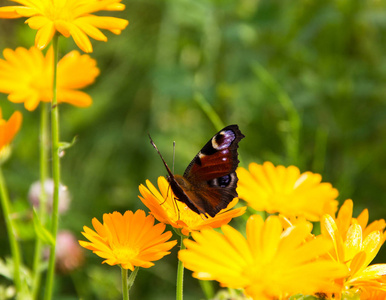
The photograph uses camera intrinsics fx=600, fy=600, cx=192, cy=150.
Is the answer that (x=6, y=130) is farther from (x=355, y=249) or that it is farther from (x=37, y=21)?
(x=355, y=249)

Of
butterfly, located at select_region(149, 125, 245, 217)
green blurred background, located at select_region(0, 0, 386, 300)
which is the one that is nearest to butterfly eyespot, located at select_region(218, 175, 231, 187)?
butterfly, located at select_region(149, 125, 245, 217)

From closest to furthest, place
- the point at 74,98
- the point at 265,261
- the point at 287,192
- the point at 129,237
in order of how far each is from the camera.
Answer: the point at 265,261 < the point at 129,237 < the point at 287,192 < the point at 74,98

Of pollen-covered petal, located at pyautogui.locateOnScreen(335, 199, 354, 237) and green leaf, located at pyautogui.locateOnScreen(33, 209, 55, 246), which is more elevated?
green leaf, located at pyautogui.locateOnScreen(33, 209, 55, 246)

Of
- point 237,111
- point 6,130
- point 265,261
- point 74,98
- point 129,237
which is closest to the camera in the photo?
Result: point 265,261

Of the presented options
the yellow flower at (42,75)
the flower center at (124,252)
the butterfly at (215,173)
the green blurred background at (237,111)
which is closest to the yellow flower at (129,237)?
the flower center at (124,252)

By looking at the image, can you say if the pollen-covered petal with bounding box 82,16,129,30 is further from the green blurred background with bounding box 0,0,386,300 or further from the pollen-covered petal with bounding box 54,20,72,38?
the green blurred background with bounding box 0,0,386,300

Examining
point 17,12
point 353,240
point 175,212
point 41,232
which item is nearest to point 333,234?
point 353,240
